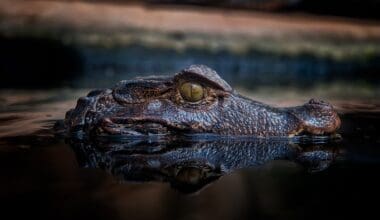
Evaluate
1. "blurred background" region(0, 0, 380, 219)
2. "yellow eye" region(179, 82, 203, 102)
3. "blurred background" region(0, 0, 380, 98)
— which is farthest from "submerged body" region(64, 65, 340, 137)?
"blurred background" region(0, 0, 380, 98)

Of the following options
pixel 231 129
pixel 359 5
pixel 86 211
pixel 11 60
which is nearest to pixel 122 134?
pixel 231 129

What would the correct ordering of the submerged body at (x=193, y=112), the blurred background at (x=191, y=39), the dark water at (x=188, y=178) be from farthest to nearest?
the blurred background at (x=191, y=39) < the submerged body at (x=193, y=112) < the dark water at (x=188, y=178)

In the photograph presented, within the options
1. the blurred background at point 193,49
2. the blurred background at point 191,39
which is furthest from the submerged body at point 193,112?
the blurred background at point 191,39

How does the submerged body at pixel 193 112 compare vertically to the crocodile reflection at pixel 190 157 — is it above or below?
above

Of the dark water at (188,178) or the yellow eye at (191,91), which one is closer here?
the dark water at (188,178)

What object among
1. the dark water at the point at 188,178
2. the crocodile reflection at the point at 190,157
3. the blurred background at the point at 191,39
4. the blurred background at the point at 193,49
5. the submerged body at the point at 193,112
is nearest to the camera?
the dark water at the point at 188,178

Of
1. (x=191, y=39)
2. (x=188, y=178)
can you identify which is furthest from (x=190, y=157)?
(x=191, y=39)

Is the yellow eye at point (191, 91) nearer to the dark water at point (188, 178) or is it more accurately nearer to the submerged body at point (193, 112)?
the submerged body at point (193, 112)

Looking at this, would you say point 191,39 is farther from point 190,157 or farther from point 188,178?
point 188,178
